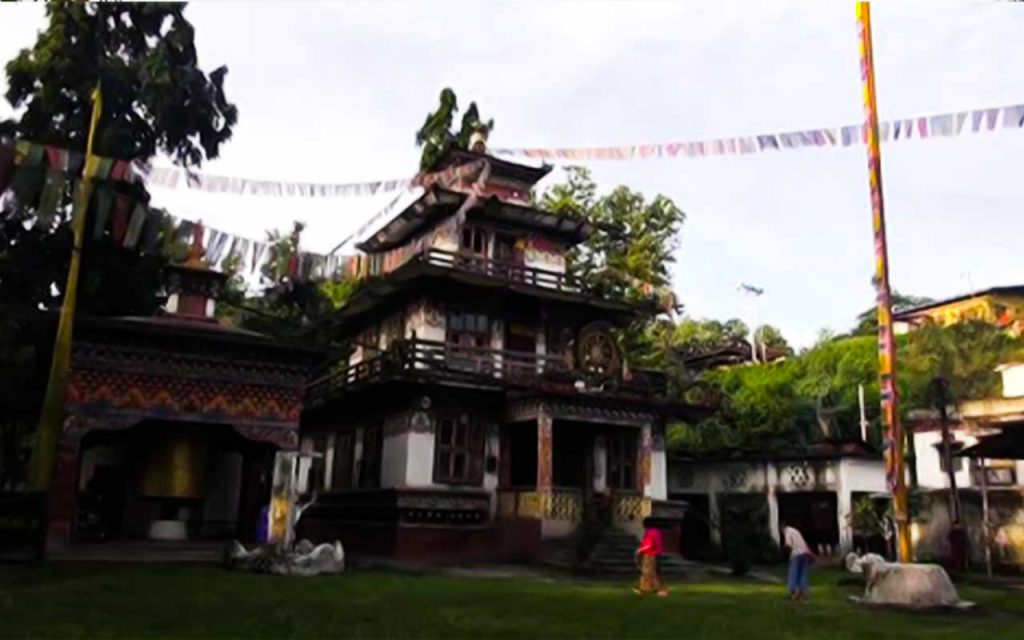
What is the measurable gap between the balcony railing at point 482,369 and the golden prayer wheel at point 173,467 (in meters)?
5.19

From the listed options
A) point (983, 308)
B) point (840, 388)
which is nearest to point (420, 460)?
point (840, 388)

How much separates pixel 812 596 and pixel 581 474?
34.6 ft

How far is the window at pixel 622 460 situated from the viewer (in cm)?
2547

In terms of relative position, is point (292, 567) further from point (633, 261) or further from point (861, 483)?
point (633, 261)

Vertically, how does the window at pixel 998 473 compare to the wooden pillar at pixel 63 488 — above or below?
above

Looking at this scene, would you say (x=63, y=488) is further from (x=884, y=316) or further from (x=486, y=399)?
(x=884, y=316)

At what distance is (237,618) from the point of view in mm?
10062

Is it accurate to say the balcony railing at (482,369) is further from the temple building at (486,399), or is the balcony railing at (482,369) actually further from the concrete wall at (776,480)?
the concrete wall at (776,480)

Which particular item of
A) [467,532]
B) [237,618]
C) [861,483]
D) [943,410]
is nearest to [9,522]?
[237,618]

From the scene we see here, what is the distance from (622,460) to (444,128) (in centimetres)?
1463

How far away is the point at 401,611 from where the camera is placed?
37.1 ft

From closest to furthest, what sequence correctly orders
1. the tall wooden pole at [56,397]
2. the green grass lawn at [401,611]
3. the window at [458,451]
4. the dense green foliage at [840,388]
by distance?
1. the green grass lawn at [401,611]
2. the tall wooden pole at [56,397]
3. the window at [458,451]
4. the dense green foliage at [840,388]

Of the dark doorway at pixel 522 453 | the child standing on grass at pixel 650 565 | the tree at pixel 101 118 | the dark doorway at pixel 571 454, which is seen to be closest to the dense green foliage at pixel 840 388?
the dark doorway at pixel 571 454

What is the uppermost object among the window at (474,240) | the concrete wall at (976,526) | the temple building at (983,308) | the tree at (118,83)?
the temple building at (983,308)
